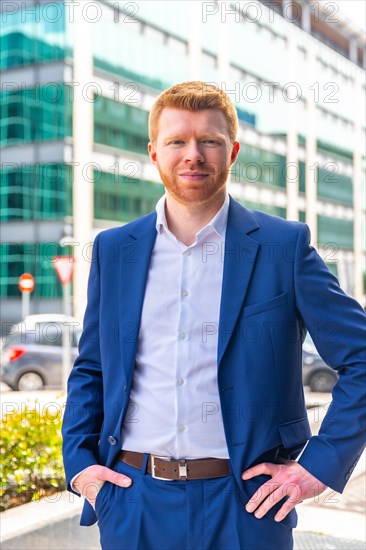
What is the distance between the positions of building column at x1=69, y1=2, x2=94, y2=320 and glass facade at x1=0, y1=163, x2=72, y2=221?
45 centimetres

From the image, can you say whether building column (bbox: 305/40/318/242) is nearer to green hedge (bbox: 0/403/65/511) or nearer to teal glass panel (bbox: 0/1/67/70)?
teal glass panel (bbox: 0/1/67/70)

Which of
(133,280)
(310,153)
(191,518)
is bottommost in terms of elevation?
(191,518)

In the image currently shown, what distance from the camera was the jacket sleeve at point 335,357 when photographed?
2.09 meters

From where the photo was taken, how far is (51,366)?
55.4 feet

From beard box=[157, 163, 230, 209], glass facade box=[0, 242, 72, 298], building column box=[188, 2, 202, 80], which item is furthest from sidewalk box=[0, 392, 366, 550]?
building column box=[188, 2, 202, 80]

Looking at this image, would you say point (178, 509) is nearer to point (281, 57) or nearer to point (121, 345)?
point (121, 345)

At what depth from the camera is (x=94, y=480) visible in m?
2.26

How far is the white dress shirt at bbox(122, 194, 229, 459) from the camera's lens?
2.16 metres

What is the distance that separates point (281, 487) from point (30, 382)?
1527 centimetres

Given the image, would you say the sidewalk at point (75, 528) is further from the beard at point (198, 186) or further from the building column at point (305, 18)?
the building column at point (305, 18)

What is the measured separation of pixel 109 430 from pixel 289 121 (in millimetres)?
48885

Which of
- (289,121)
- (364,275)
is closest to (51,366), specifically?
(289,121)

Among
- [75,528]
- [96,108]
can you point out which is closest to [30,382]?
[75,528]

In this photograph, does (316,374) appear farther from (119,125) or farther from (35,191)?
(119,125)
